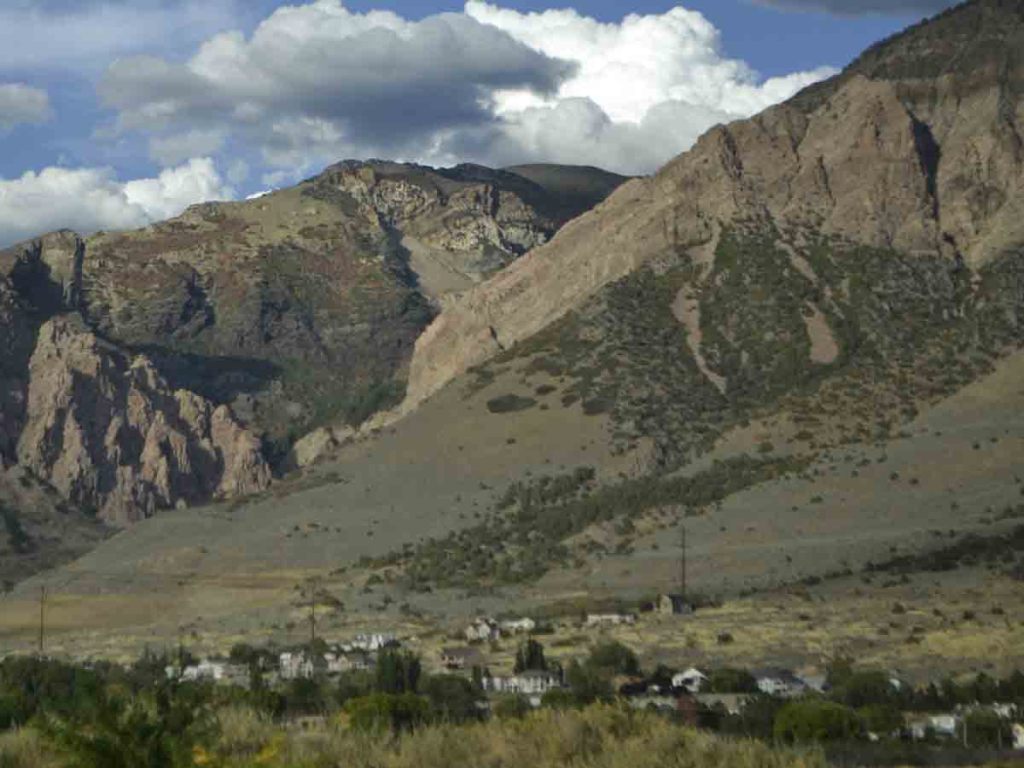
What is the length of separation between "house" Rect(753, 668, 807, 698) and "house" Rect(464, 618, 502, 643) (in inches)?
722

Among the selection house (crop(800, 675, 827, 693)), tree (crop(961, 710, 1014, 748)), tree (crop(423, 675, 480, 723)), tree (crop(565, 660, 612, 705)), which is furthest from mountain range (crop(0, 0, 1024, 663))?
tree (crop(961, 710, 1014, 748))

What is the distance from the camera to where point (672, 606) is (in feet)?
235

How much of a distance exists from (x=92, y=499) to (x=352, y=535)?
2827 inches

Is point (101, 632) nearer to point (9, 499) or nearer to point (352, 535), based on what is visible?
point (352, 535)

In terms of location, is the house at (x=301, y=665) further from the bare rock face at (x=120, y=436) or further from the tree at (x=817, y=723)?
the bare rock face at (x=120, y=436)

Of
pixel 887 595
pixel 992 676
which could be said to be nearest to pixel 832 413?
pixel 887 595

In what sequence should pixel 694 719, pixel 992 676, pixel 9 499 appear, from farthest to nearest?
pixel 9 499, pixel 992 676, pixel 694 719

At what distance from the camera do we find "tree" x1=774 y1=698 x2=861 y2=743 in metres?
25.8

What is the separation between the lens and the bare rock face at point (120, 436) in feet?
580

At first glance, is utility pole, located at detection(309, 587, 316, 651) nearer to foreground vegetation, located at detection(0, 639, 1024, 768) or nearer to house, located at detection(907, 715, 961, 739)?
house, located at detection(907, 715, 961, 739)

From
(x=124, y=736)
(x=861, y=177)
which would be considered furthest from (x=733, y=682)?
(x=861, y=177)

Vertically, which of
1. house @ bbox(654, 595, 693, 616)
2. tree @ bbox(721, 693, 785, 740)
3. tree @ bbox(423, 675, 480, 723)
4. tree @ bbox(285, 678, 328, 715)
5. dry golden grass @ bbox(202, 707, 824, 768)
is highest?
dry golden grass @ bbox(202, 707, 824, 768)

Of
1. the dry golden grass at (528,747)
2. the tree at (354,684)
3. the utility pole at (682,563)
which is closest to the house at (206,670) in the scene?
the tree at (354,684)

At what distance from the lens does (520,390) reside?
127312mm
